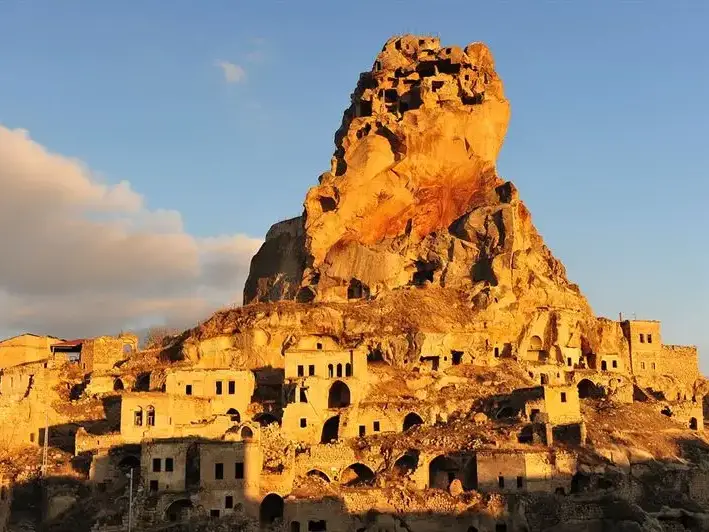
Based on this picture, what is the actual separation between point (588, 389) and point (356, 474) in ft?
71.8

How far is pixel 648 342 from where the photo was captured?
9019 cm

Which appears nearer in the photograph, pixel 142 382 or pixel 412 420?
pixel 412 420

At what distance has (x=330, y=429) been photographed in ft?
238

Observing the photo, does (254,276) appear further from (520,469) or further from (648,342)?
(520,469)

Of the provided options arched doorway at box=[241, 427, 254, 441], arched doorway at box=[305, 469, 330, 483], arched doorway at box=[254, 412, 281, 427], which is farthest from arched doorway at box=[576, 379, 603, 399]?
arched doorway at box=[241, 427, 254, 441]

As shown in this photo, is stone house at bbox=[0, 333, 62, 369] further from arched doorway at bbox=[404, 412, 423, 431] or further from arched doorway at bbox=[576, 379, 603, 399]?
arched doorway at bbox=[576, 379, 603, 399]

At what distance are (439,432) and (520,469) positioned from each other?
6.62 meters

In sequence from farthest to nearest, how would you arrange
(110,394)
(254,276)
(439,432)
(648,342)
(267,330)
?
(254,276) < (648,342) < (267,330) < (110,394) < (439,432)

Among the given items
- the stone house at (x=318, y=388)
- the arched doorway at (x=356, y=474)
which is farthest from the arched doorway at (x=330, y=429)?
the arched doorway at (x=356, y=474)

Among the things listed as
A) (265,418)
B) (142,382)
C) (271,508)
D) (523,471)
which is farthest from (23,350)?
(523,471)

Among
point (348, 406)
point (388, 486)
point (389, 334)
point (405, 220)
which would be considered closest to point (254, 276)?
point (405, 220)

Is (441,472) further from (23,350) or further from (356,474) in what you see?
(23,350)

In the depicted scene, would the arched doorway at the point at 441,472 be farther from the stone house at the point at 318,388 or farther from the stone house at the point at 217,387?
the stone house at the point at 217,387

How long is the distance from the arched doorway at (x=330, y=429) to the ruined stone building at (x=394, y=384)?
149mm
